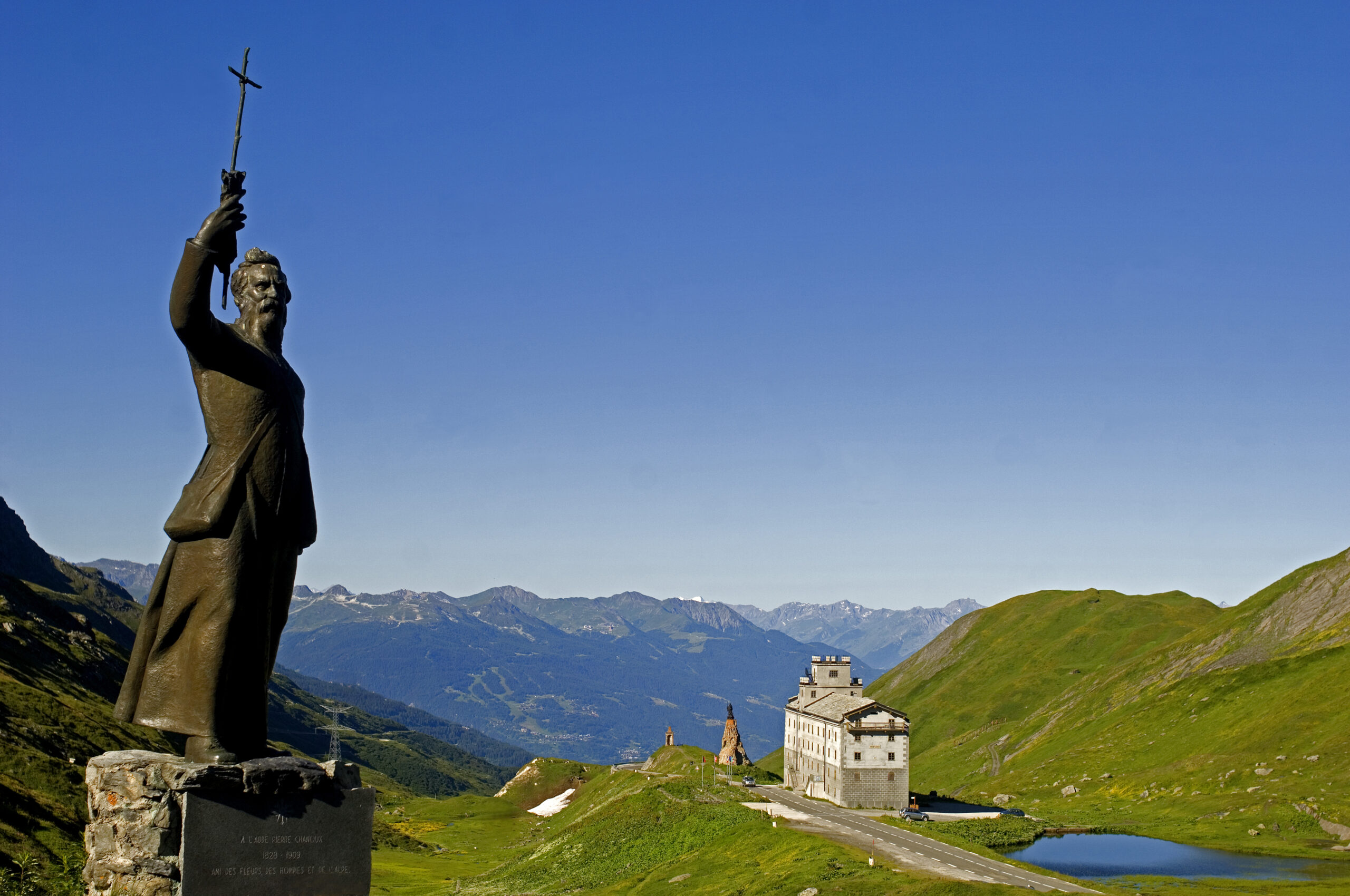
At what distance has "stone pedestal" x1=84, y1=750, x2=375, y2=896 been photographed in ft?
54.7

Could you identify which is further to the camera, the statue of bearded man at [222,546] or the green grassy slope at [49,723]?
the green grassy slope at [49,723]

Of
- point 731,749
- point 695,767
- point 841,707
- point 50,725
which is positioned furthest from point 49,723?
point 731,749

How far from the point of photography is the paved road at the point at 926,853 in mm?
66875

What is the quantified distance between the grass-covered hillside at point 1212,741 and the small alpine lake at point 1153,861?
4.82 meters

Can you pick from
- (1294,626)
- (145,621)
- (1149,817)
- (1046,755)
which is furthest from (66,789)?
(1294,626)

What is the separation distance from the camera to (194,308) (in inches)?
664

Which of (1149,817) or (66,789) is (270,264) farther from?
(1149,817)

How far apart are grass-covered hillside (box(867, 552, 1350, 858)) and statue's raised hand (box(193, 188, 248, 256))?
100163mm

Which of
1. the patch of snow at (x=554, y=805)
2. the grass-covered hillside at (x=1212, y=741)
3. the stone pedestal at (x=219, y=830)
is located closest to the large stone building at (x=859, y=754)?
the grass-covered hillside at (x=1212, y=741)

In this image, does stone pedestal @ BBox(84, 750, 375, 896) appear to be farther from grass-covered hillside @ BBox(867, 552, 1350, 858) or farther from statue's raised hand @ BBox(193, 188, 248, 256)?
grass-covered hillside @ BBox(867, 552, 1350, 858)

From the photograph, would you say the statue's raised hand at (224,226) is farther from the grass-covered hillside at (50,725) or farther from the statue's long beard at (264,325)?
the grass-covered hillside at (50,725)

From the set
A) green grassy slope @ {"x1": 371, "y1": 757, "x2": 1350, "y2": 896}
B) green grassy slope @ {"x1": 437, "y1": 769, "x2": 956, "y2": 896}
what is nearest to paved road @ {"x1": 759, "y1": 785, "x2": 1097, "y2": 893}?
green grassy slope @ {"x1": 371, "y1": 757, "x2": 1350, "y2": 896}

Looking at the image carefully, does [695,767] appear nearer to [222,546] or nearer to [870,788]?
[870,788]

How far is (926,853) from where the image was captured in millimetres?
77750
